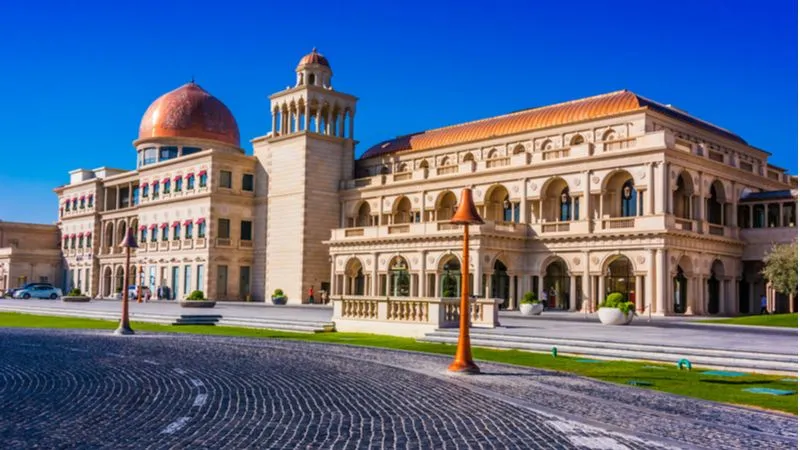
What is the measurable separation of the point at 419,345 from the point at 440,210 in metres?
38.9

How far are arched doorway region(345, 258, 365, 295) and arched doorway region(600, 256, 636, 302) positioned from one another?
20.4 metres

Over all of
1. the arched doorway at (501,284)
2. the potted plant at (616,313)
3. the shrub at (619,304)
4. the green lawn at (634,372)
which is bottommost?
the green lawn at (634,372)

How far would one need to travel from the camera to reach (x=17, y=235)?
4203 inches

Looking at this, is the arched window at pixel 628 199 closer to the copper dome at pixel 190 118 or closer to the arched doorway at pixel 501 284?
the arched doorway at pixel 501 284

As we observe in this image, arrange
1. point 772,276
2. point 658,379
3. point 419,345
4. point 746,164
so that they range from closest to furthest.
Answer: point 658,379
point 419,345
point 772,276
point 746,164

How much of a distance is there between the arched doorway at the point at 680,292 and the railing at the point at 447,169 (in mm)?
19761

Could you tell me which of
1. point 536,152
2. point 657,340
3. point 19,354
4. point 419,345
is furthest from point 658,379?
point 536,152

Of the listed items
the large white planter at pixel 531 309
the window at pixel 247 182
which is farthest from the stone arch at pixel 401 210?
the large white planter at pixel 531 309

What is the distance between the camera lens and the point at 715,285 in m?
54.8

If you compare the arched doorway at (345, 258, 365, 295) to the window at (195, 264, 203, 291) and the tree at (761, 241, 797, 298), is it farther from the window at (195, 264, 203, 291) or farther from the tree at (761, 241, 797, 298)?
the tree at (761, 241, 797, 298)

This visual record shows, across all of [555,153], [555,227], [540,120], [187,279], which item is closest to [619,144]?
[555,153]

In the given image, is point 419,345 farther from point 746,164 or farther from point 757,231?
point 746,164

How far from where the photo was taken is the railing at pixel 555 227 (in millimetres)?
54812

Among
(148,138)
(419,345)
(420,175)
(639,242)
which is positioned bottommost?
(419,345)
